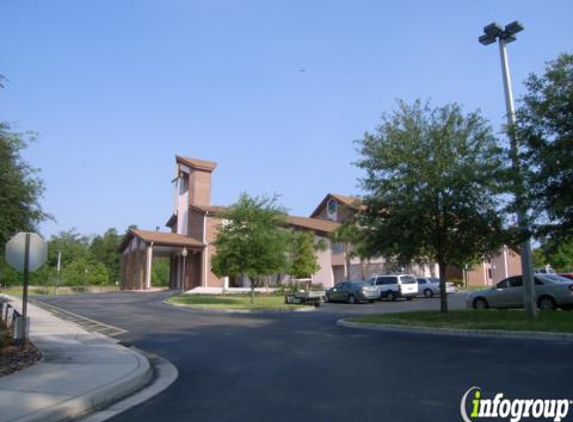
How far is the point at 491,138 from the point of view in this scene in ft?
60.4

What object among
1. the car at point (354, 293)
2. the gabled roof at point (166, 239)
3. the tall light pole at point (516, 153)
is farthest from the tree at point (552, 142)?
the gabled roof at point (166, 239)

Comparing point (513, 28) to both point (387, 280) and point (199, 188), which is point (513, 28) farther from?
point (199, 188)

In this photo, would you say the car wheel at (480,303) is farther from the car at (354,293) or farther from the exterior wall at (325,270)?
the exterior wall at (325,270)

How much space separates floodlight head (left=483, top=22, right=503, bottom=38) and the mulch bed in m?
17.1

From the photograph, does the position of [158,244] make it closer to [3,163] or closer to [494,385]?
[3,163]

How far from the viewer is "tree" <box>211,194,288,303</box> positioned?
1215 inches

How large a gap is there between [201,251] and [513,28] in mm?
37257

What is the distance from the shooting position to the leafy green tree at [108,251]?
94725mm

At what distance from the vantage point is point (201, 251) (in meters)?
49.6

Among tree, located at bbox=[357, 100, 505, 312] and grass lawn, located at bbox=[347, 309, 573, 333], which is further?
tree, located at bbox=[357, 100, 505, 312]

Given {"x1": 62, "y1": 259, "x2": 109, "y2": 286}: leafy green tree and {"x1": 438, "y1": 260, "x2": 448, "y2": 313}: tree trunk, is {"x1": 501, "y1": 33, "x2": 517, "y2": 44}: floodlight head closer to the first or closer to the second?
{"x1": 438, "y1": 260, "x2": 448, "y2": 313}: tree trunk

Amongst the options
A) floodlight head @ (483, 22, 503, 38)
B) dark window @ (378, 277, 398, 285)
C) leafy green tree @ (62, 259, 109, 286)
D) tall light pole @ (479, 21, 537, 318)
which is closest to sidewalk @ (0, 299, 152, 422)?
tall light pole @ (479, 21, 537, 318)

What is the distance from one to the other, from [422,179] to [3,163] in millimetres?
13558

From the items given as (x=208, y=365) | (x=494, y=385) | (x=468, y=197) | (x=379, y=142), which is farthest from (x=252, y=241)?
(x=494, y=385)
